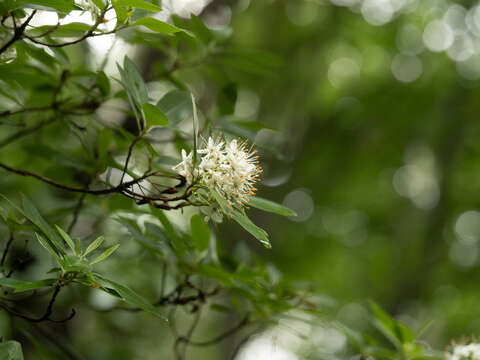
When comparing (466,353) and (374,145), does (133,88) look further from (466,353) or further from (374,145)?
(374,145)

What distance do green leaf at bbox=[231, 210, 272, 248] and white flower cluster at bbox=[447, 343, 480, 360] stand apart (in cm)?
112

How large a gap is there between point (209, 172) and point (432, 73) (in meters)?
5.45

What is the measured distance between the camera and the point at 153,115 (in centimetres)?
110

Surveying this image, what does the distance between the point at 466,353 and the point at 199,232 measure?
3.82 ft

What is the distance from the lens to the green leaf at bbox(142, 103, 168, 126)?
107 cm

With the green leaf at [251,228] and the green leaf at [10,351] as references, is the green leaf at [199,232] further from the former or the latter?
the green leaf at [10,351]

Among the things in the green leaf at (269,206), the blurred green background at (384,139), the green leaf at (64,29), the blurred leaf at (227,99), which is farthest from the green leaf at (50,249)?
the blurred green background at (384,139)

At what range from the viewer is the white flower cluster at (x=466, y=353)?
1.68 m

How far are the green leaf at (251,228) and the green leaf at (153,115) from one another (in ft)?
0.96

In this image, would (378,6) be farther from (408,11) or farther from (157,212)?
(157,212)

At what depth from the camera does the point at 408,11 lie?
561cm

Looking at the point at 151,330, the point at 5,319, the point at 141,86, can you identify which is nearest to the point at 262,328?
the point at 5,319

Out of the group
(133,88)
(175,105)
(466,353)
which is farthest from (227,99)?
(466,353)

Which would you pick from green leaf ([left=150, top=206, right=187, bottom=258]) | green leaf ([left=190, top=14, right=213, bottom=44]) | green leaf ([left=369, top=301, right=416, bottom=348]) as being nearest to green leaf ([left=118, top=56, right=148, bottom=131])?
green leaf ([left=150, top=206, right=187, bottom=258])
